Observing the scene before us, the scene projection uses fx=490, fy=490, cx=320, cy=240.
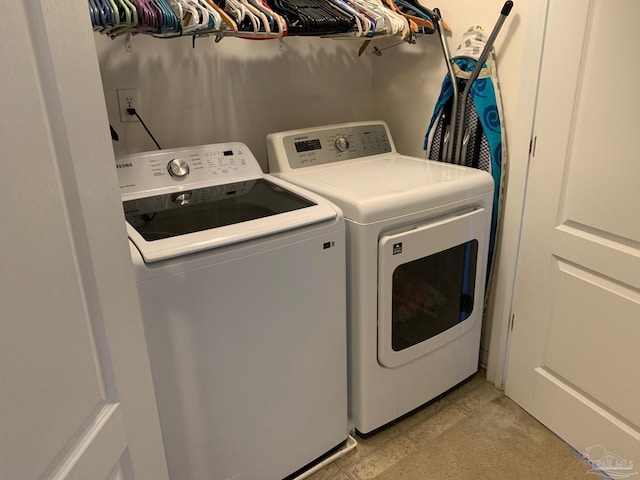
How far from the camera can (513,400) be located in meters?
2.02

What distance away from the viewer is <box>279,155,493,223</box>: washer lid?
1.55 meters

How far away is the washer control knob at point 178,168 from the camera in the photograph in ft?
5.64

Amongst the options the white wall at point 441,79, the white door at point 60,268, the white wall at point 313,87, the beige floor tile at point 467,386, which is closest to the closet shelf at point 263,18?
the white wall at point 441,79

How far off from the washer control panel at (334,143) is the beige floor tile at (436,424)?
1.13m

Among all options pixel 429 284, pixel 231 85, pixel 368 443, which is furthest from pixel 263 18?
pixel 368 443

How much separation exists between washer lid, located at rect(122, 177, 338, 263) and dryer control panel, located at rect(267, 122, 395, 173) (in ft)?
0.65

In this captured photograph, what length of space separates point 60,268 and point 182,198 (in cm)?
105

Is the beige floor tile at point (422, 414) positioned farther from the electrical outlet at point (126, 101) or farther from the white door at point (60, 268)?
the electrical outlet at point (126, 101)

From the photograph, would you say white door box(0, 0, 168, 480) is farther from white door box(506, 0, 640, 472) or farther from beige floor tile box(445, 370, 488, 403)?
beige floor tile box(445, 370, 488, 403)

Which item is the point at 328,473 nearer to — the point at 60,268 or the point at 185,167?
the point at 185,167

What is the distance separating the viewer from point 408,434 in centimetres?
189

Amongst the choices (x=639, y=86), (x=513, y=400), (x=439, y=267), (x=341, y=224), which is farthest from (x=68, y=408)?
(x=513, y=400)

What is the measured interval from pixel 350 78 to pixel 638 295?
5.12 feet

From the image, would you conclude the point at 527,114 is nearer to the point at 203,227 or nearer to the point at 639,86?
the point at 639,86
